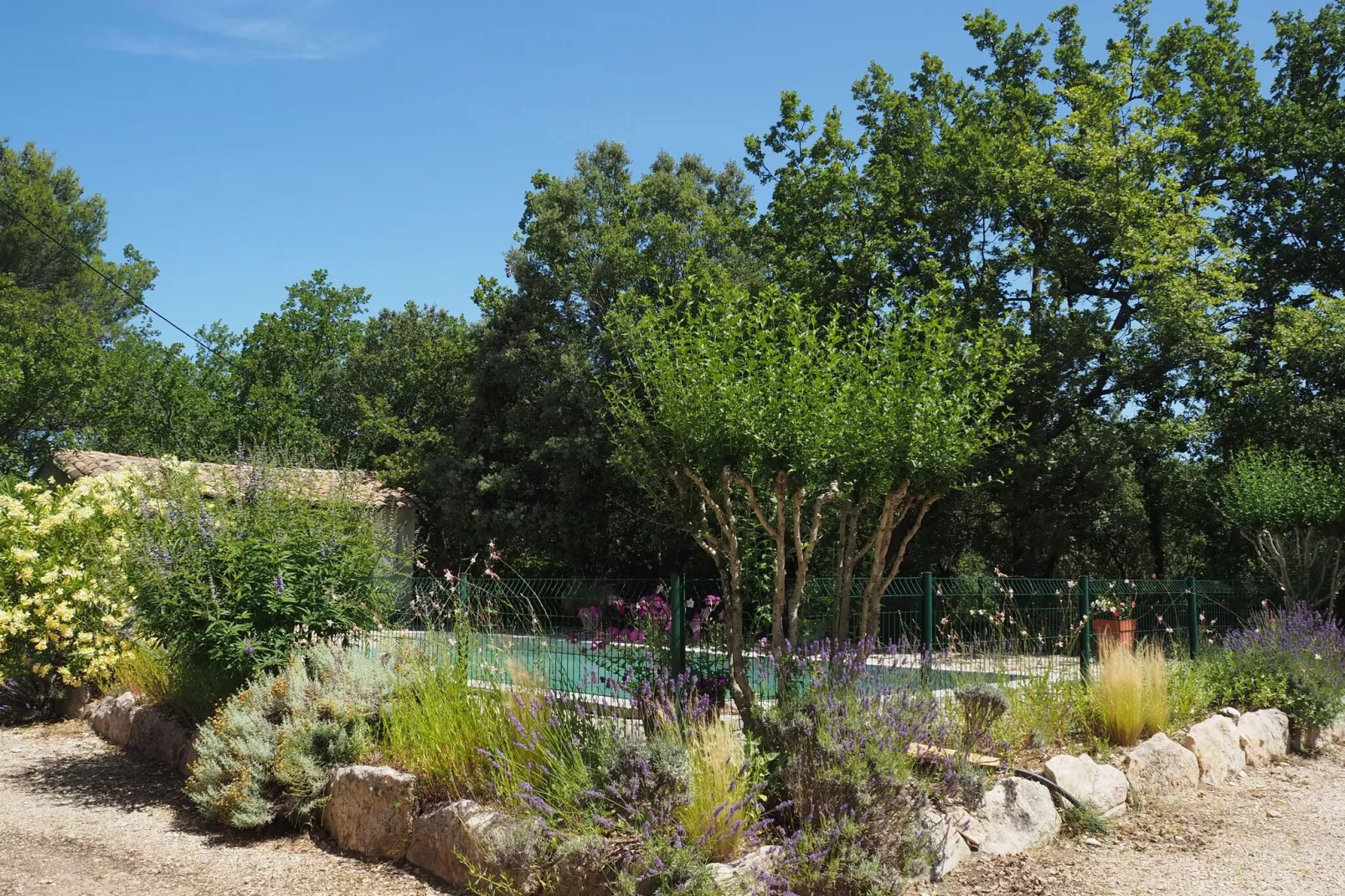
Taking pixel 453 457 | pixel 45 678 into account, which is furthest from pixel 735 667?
pixel 453 457

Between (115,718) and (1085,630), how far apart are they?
9.13m

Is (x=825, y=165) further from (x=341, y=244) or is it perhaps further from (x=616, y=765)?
(x=616, y=765)

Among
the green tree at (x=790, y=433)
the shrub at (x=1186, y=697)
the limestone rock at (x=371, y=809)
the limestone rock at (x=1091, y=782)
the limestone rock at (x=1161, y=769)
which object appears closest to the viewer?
the limestone rock at (x=371, y=809)

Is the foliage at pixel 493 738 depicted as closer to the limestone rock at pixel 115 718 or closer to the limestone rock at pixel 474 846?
the limestone rock at pixel 474 846

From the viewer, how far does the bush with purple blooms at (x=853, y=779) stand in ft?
15.9

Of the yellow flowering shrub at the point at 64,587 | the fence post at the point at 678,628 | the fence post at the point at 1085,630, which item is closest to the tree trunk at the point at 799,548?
the fence post at the point at 678,628

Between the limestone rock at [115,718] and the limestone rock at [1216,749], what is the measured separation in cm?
930

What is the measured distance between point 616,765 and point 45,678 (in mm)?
8538

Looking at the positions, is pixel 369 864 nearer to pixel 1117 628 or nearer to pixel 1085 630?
pixel 1085 630

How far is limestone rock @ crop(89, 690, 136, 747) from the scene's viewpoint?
A: 914 centimetres

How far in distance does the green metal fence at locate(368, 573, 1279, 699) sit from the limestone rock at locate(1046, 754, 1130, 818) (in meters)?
1.00

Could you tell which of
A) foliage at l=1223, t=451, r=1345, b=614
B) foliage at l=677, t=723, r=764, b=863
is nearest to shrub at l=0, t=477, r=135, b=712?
foliage at l=677, t=723, r=764, b=863

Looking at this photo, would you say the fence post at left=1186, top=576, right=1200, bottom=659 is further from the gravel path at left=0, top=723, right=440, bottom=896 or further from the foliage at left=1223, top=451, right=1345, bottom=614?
the gravel path at left=0, top=723, right=440, bottom=896

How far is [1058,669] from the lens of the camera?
8.13m
